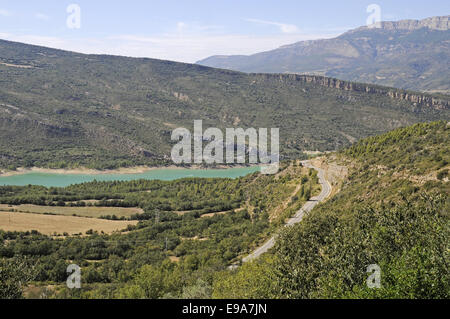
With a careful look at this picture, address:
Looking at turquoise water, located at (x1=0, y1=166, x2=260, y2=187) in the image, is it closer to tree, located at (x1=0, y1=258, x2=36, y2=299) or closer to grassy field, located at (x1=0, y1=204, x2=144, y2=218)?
grassy field, located at (x1=0, y1=204, x2=144, y2=218)

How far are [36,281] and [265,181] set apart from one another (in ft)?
155

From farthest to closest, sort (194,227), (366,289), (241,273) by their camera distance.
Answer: (194,227)
(241,273)
(366,289)

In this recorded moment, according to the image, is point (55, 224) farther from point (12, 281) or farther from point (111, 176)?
point (111, 176)

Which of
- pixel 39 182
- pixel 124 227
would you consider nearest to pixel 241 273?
pixel 124 227

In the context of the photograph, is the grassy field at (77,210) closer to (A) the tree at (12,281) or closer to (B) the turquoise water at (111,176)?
(B) the turquoise water at (111,176)

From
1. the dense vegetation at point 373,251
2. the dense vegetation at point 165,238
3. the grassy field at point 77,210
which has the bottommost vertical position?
the grassy field at point 77,210

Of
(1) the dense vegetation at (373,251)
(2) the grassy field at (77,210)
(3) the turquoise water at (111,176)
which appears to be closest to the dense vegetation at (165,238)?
(2) the grassy field at (77,210)

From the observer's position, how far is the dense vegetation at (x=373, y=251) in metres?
17.8

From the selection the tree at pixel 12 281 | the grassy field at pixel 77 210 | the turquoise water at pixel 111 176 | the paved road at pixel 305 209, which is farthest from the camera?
the turquoise water at pixel 111 176

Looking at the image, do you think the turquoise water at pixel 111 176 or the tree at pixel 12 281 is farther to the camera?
the turquoise water at pixel 111 176

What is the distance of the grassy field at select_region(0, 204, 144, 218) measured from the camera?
7381 centimetres

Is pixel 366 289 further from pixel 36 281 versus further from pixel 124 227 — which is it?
pixel 124 227

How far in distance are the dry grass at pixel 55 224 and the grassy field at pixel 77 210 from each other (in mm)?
4105
